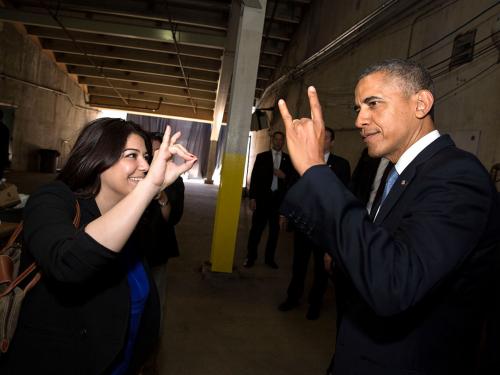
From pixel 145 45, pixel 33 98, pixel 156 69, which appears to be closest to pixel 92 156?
pixel 145 45

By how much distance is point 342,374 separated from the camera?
3.97 ft

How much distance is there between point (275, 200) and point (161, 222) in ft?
9.78

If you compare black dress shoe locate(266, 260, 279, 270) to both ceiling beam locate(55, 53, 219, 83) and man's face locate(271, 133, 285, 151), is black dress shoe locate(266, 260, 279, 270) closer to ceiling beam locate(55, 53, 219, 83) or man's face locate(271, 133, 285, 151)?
man's face locate(271, 133, 285, 151)

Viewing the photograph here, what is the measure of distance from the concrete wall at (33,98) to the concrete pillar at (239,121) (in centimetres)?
634

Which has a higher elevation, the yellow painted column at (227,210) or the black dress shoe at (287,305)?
the yellow painted column at (227,210)

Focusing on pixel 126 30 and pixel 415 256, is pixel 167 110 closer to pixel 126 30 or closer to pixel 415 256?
pixel 126 30

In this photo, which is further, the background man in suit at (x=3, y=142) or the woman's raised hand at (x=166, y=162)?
the background man in suit at (x=3, y=142)

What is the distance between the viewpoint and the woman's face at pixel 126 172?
1.46 metres

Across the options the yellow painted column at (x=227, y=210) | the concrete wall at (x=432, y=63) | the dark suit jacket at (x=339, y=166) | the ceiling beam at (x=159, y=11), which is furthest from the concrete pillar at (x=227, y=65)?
the dark suit jacket at (x=339, y=166)

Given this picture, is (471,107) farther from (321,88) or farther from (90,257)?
(321,88)

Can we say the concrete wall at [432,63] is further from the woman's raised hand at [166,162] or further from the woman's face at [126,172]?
the woman's face at [126,172]

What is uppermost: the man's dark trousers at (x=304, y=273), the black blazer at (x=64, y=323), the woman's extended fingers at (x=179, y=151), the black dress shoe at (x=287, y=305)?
the woman's extended fingers at (x=179, y=151)

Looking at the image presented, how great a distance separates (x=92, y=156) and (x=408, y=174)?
3.78 feet

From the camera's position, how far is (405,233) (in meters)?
→ 0.91
